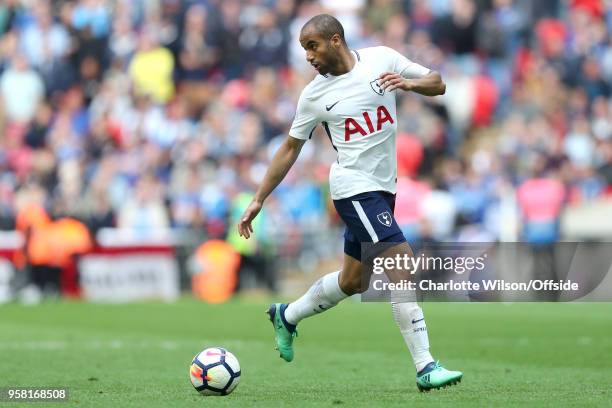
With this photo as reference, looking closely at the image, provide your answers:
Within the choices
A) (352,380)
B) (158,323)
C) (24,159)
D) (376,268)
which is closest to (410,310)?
(376,268)

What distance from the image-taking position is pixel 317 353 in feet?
42.9

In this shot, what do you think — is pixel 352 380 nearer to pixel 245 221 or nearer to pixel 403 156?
pixel 245 221

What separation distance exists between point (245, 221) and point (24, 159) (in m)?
15.3

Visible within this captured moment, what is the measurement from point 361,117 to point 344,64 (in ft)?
1.25

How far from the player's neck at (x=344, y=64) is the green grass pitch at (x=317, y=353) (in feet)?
7.15

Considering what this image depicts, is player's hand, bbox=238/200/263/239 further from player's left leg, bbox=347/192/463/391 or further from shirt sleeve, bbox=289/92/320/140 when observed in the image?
player's left leg, bbox=347/192/463/391

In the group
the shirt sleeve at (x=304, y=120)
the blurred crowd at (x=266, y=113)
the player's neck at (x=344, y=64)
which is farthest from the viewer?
the blurred crowd at (x=266, y=113)

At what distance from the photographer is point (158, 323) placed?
17.2m

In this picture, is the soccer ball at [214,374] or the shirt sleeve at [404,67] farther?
the shirt sleeve at [404,67]

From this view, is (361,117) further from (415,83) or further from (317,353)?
(317,353)

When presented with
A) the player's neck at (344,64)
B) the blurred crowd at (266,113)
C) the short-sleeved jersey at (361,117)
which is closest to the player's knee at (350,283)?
the short-sleeved jersey at (361,117)

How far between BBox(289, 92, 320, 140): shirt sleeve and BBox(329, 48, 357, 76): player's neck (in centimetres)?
28

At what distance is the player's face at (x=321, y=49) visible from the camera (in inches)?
365

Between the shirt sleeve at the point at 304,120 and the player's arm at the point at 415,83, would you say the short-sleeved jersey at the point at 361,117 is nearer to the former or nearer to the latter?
the shirt sleeve at the point at 304,120
